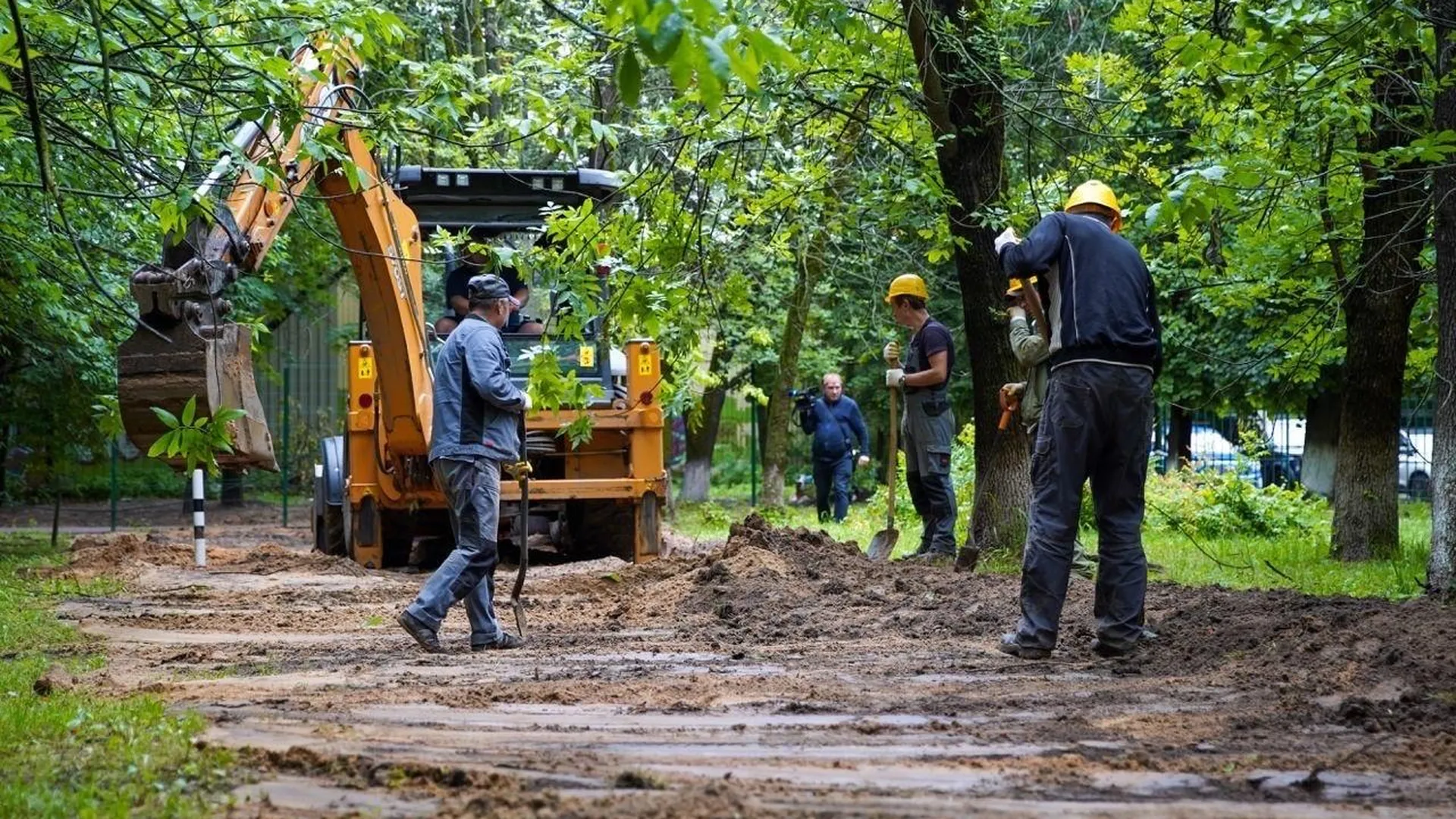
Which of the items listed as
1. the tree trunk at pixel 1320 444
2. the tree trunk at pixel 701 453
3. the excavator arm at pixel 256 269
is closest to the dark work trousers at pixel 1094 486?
the excavator arm at pixel 256 269

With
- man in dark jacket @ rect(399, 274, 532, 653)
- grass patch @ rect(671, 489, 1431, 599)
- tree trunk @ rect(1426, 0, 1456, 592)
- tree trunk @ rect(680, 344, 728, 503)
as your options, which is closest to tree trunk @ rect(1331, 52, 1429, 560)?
grass patch @ rect(671, 489, 1431, 599)

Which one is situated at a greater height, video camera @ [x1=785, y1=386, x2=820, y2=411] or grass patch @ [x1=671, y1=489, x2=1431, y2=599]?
video camera @ [x1=785, y1=386, x2=820, y2=411]

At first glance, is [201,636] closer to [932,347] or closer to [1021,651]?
[1021,651]

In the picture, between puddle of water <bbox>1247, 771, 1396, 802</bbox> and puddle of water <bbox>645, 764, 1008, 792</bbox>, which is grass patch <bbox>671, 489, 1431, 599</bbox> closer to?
puddle of water <bbox>1247, 771, 1396, 802</bbox>

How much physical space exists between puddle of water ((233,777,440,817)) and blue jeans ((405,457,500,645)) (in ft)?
12.6

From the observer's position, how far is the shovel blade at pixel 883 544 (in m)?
14.1

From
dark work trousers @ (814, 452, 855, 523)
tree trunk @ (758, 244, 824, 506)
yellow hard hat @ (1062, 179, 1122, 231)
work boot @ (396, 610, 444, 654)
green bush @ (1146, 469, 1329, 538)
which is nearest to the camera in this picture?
yellow hard hat @ (1062, 179, 1122, 231)

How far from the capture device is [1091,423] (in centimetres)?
834

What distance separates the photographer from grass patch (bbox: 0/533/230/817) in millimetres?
5133

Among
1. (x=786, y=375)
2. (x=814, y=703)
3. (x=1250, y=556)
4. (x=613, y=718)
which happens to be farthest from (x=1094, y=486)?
(x=786, y=375)

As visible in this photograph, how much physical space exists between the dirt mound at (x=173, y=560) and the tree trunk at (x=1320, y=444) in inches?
767

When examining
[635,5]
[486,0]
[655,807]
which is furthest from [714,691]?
[486,0]

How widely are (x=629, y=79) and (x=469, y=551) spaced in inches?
206

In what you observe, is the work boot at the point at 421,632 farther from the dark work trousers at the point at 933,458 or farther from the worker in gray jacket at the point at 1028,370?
the dark work trousers at the point at 933,458
